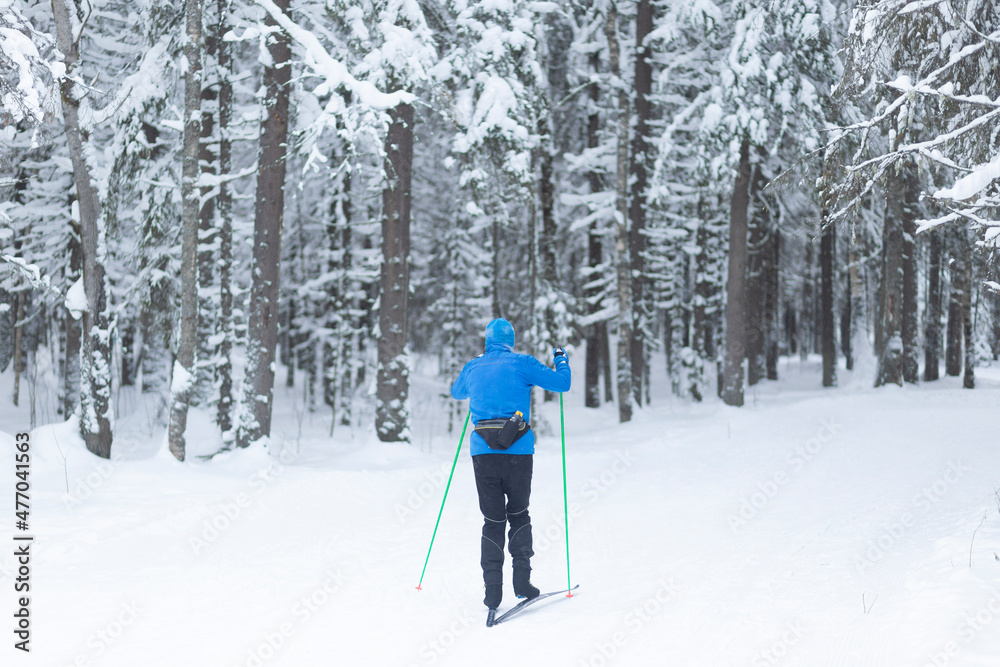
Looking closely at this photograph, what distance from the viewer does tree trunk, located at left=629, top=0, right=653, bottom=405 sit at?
17312 millimetres

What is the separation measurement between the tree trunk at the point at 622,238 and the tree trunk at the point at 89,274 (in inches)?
390

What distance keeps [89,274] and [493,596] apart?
7374 mm

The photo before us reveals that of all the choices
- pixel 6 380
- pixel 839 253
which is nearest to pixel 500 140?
pixel 6 380

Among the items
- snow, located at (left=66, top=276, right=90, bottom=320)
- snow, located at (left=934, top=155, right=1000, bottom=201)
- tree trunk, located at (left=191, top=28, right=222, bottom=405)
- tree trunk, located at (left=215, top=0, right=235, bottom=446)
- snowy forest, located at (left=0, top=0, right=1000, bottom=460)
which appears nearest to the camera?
snow, located at (left=934, top=155, right=1000, bottom=201)

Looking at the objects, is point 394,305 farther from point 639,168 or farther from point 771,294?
point 771,294

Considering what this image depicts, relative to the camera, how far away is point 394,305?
12570 millimetres

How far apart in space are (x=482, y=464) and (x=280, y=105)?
7.67 m

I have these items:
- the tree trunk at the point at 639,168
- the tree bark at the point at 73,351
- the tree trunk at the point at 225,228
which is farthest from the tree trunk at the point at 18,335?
the tree trunk at the point at 639,168

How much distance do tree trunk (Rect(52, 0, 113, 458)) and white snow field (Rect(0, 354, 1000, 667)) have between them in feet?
1.46

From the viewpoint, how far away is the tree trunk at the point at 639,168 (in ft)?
56.8

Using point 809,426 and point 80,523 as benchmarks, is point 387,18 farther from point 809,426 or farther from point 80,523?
point 809,426

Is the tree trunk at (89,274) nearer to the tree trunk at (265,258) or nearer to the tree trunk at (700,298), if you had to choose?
the tree trunk at (265,258)

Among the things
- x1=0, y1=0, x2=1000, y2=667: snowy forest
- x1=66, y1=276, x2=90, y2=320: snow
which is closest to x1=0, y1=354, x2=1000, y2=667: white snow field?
x1=0, y1=0, x2=1000, y2=667: snowy forest

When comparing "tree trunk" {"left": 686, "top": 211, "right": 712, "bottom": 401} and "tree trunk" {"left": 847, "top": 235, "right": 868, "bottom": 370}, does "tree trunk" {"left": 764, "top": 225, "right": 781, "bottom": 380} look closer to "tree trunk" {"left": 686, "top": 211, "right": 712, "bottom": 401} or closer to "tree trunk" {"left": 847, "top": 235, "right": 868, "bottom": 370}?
"tree trunk" {"left": 686, "top": 211, "right": 712, "bottom": 401}
